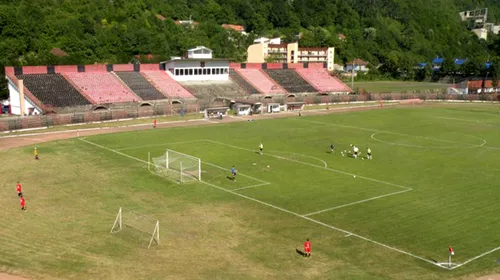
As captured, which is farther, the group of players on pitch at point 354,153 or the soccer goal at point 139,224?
the group of players on pitch at point 354,153

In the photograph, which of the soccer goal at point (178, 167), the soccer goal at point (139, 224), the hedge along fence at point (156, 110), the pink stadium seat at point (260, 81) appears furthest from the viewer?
the pink stadium seat at point (260, 81)

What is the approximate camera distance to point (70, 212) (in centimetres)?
3216

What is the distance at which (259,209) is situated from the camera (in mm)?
33094

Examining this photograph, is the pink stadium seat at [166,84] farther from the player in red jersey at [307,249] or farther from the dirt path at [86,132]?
the player in red jersey at [307,249]

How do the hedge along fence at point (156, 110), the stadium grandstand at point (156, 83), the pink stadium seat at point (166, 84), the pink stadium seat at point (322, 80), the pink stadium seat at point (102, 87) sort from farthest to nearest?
1. the pink stadium seat at point (322, 80)
2. the pink stadium seat at point (166, 84)
3. the pink stadium seat at point (102, 87)
4. the stadium grandstand at point (156, 83)
5. the hedge along fence at point (156, 110)

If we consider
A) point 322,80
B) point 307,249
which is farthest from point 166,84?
point 307,249

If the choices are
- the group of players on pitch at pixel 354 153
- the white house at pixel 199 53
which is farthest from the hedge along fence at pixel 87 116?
the group of players on pitch at pixel 354 153

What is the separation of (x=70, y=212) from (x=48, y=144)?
25.5m

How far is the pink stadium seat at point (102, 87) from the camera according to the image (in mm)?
84062

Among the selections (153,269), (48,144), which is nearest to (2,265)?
(153,269)

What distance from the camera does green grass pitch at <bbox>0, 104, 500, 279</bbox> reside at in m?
24.2

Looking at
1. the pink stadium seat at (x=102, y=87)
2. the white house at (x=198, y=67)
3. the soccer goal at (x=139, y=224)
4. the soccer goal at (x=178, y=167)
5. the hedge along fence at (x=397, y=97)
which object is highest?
the white house at (x=198, y=67)

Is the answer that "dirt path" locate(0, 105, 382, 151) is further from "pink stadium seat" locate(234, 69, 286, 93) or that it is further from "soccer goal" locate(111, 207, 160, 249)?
"soccer goal" locate(111, 207, 160, 249)

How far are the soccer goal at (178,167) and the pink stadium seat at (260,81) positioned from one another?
60659mm
